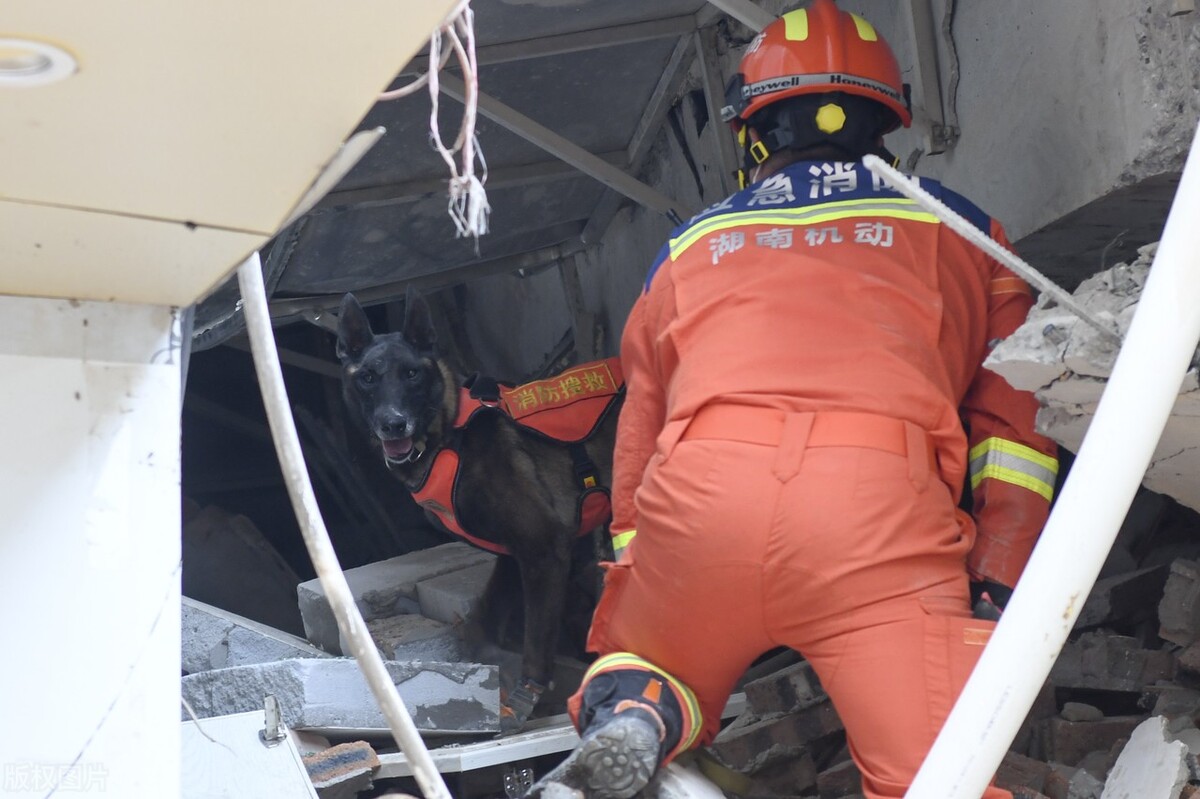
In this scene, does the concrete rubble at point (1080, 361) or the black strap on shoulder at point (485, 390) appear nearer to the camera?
the concrete rubble at point (1080, 361)

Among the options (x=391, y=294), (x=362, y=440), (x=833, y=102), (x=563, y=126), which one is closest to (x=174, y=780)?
(x=833, y=102)

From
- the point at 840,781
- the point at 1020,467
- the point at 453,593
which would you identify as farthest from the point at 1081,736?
the point at 453,593

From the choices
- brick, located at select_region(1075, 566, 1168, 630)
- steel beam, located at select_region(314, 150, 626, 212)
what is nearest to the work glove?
brick, located at select_region(1075, 566, 1168, 630)

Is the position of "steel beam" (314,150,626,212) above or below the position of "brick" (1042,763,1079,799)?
above

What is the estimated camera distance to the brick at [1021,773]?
2721 millimetres

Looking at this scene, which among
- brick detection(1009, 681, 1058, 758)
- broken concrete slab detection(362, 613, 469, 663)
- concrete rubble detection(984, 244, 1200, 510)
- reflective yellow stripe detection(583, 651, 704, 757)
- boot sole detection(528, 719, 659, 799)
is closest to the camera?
concrete rubble detection(984, 244, 1200, 510)

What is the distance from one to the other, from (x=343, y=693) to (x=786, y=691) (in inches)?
51.8

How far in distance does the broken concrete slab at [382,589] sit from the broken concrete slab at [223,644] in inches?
5.0

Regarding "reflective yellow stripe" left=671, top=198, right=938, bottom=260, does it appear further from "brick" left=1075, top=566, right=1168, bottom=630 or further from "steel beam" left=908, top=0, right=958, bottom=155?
"brick" left=1075, top=566, right=1168, bottom=630

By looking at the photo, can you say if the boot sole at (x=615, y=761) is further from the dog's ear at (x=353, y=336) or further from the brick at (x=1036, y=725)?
the dog's ear at (x=353, y=336)

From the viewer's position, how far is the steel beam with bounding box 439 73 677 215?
175 inches

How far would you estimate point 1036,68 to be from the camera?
9.57 ft

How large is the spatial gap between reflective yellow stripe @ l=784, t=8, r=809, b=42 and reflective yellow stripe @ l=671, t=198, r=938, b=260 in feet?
1.53

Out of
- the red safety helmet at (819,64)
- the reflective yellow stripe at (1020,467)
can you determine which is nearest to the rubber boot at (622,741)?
the reflective yellow stripe at (1020,467)
